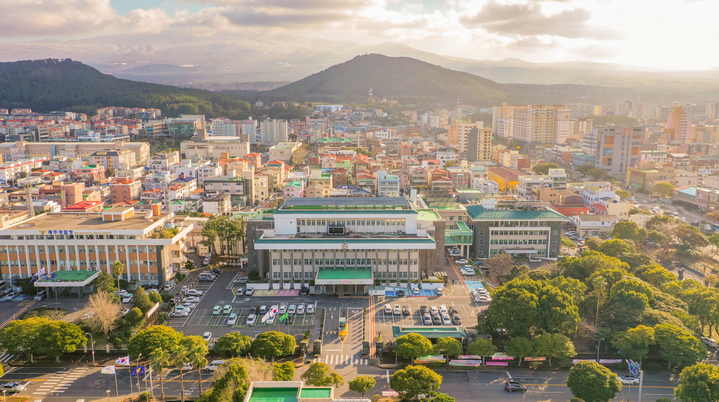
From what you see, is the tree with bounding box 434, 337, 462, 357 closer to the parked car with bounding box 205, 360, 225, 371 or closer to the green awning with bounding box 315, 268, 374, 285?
the green awning with bounding box 315, 268, 374, 285

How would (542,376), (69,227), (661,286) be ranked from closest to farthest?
(542,376) → (661,286) → (69,227)

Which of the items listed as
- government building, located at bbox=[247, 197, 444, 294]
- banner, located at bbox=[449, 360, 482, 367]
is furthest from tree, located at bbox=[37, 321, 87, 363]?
banner, located at bbox=[449, 360, 482, 367]

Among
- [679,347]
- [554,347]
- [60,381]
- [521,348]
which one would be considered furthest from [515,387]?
[60,381]

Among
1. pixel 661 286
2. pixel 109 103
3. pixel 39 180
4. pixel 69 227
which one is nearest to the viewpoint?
pixel 661 286

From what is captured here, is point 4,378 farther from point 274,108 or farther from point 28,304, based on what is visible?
point 274,108

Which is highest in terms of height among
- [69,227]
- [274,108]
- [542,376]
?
[274,108]

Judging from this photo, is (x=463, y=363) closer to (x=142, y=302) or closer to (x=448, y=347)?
(x=448, y=347)

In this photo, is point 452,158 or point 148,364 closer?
point 148,364

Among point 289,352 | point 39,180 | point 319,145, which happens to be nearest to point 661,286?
point 289,352
